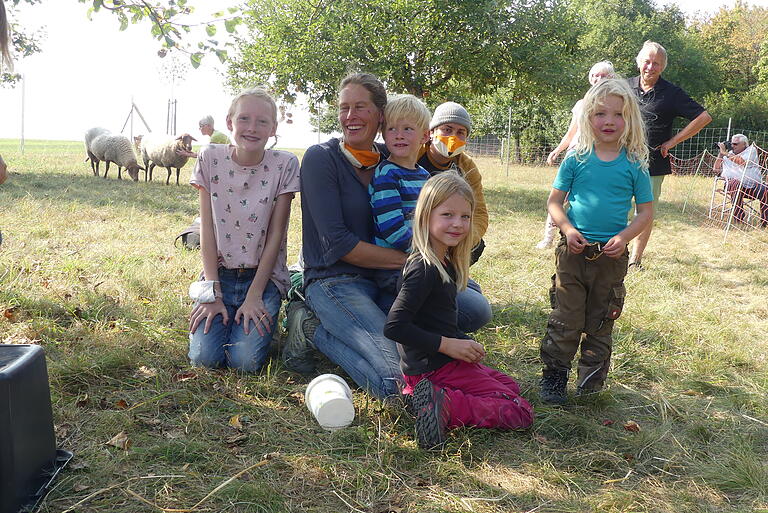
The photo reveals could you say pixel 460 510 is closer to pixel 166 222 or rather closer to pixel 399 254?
pixel 399 254

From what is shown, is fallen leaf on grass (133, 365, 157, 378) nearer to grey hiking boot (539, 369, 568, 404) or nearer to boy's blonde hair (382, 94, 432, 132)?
boy's blonde hair (382, 94, 432, 132)

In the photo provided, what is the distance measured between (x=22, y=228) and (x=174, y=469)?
5.16 meters

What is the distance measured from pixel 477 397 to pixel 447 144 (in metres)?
1.45

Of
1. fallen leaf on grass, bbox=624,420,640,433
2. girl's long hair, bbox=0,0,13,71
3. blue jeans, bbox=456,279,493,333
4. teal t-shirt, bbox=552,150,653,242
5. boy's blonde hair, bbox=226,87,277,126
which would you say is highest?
girl's long hair, bbox=0,0,13,71

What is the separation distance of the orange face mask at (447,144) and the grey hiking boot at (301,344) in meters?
1.13

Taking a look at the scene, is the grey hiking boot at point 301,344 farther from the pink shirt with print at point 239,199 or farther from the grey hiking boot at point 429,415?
the grey hiking boot at point 429,415

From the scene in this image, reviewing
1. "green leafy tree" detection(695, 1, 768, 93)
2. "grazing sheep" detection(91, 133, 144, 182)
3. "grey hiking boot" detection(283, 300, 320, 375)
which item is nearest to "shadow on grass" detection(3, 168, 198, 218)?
"grazing sheep" detection(91, 133, 144, 182)

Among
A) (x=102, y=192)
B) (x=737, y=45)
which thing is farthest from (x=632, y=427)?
(x=737, y=45)

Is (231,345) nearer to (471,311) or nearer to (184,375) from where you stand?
(184,375)

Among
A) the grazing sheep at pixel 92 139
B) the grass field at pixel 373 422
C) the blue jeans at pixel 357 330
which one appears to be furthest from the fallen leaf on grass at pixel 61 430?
the grazing sheep at pixel 92 139

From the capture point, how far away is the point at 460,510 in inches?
81.8

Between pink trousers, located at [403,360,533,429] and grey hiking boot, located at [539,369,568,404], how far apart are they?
0.28 m

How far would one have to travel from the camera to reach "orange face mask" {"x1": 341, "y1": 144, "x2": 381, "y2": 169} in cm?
321

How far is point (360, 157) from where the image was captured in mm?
3209
